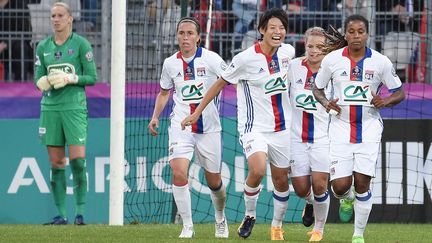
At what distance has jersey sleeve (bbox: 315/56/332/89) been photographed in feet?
36.1

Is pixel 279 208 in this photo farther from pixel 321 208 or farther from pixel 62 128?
pixel 62 128

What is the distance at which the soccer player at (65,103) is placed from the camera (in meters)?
14.1

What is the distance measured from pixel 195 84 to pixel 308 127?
1.29 meters

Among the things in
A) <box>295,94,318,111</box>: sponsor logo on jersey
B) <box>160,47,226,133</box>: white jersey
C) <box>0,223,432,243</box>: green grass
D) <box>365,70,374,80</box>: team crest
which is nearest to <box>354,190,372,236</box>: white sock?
<box>0,223,432,243</box>: green grass

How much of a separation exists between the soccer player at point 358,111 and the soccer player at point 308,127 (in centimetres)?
123

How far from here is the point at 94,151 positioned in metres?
15.6

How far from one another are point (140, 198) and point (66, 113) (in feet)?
6.56

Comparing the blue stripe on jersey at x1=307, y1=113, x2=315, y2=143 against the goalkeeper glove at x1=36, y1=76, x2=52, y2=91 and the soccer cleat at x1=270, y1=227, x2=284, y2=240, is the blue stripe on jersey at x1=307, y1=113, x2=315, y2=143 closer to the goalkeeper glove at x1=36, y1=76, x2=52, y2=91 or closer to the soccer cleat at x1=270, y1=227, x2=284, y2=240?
the soccer cleat at x1=270, y1=227, x2=284, y2=240

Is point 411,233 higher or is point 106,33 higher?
point 106,33

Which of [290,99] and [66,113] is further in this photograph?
[66,113]

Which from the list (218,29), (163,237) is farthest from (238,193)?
(163,237)

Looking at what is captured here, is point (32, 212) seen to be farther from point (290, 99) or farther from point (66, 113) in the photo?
point (290, 99)

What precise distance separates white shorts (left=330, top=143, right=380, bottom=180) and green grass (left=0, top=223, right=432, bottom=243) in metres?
1.15

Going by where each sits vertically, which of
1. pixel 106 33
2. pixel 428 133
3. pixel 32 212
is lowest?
pixel 32 212
